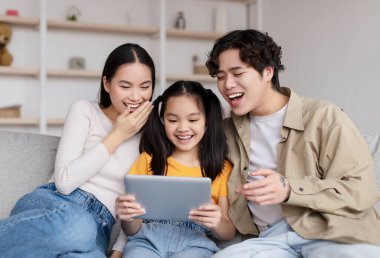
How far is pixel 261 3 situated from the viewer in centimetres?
476

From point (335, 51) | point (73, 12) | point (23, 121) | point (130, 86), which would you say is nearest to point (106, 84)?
point (130, 86)

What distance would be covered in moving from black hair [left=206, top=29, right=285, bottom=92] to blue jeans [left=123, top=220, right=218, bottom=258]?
0.57 metres

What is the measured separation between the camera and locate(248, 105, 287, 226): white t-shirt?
179cm

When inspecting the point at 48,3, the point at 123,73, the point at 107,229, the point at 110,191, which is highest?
the point at 48,3

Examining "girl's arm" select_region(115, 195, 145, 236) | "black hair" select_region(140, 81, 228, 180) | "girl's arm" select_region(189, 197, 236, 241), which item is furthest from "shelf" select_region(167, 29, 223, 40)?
"girl's arm" select_region(115, 195, 145, 236)

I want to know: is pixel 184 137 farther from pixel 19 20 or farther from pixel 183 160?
pixel 19 20

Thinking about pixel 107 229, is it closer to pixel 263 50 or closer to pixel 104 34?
pixel 263 50

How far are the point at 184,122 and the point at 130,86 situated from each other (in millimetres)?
257

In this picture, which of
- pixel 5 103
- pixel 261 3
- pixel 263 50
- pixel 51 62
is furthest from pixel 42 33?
pixel 263 50

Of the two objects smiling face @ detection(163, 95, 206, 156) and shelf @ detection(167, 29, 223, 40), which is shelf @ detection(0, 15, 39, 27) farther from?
smiling face @ detection(163, 95, 206, 156)

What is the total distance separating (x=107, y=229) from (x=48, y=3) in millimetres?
3002

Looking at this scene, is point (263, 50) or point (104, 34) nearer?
point (263, 50)

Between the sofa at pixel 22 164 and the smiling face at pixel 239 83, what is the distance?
500 mm

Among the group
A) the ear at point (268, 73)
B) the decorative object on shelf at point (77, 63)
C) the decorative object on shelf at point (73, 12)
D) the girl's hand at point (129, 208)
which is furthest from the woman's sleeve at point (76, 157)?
the decorative object on shelf at point (73, 12)
